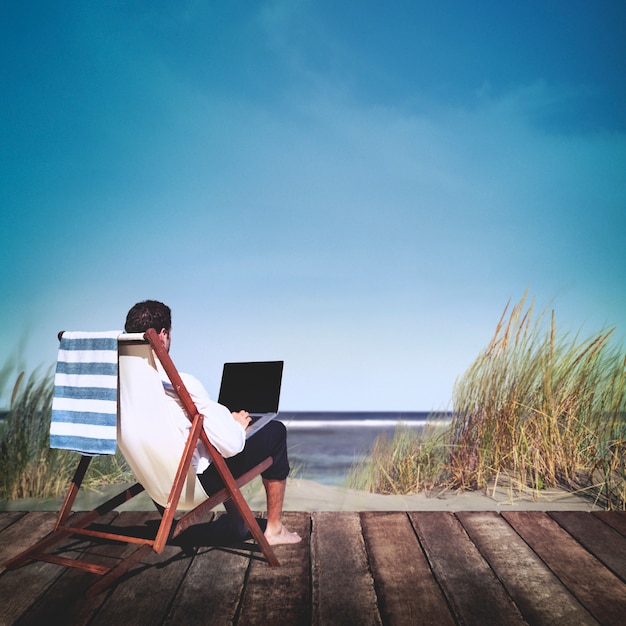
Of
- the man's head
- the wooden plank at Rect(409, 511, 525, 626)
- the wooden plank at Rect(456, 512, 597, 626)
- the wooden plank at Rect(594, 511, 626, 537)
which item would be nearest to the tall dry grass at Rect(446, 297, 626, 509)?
the wooden plank at Rect(594, 511, 626, 537)

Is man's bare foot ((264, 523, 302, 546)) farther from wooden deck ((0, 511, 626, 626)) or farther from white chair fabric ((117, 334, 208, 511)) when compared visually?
white chair fabric ((117, 334, 208, 511))

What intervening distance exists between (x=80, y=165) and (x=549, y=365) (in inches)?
343

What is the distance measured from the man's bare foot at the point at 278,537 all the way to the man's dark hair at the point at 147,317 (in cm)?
120

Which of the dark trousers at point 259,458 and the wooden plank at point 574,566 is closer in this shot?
the wooden plank at point 574,566

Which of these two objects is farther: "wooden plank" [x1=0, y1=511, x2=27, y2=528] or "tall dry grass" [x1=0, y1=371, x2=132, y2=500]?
"tall dry grass" [x1=0, y1=371, x2=132, y2=500]

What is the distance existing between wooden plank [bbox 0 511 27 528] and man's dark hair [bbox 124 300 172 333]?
1701 millimetres

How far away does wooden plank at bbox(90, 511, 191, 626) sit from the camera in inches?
69.3

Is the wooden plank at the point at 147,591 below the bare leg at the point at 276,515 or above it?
below

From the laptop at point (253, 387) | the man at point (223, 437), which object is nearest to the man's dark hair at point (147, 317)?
the man at point (223, 437)

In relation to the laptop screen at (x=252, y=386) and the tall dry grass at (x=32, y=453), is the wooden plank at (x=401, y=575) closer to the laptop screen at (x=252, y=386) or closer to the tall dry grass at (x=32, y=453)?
the laptop screen at (x=252, y=386)

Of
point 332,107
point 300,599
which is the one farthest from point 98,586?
point 332,107

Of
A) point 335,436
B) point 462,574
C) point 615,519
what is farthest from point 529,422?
point 335,436

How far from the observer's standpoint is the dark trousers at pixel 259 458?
2159 millimetres

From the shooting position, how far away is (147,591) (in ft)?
6.47
